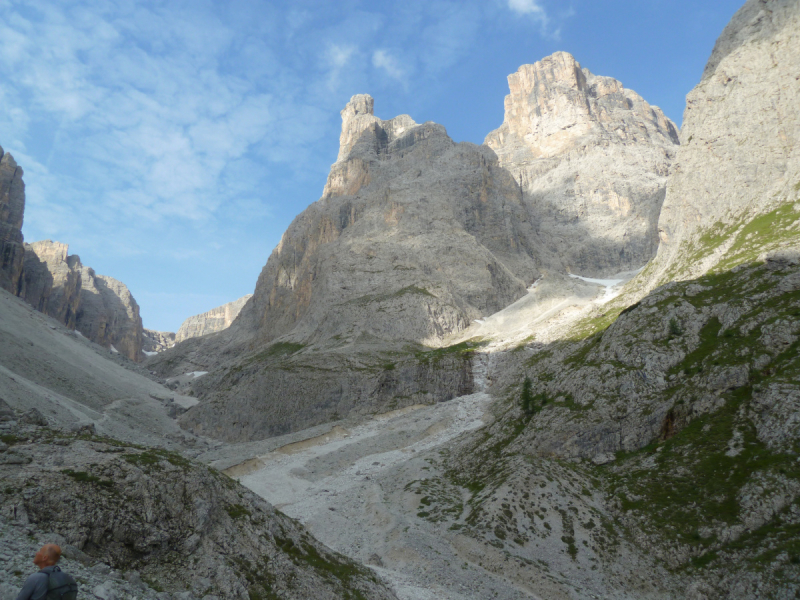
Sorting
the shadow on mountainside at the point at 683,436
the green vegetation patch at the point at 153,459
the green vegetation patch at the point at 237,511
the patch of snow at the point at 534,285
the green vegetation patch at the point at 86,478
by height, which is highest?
the patch of snow at the point at 534,285

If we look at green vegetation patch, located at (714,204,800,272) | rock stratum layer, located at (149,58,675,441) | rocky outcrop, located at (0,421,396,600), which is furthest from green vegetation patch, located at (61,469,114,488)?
rock stratum layer, located at (149,58,675,441)

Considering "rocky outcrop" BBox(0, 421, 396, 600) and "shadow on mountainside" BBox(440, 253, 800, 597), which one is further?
"shadow on mountainside" BBox(440, 253, 800, 597)

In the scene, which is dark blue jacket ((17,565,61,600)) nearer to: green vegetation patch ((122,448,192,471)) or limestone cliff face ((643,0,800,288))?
green vegetation patch ((122,448,192,471))

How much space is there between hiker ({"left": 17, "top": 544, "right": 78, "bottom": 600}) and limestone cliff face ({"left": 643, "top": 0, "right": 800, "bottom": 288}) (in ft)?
247

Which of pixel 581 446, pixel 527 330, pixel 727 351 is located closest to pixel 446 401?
pixel 527 330

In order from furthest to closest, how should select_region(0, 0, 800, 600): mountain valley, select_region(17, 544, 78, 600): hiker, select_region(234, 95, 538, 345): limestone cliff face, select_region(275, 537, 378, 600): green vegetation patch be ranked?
1. select_region(234, 95, 538, 345): limestone cliff face
2. select_region(275, 537, 378, 600): green vegetation patch
3. select_region(0, 0, 800, 600): mountain valley
4. select_region(17, 544, 78, 600): hiker

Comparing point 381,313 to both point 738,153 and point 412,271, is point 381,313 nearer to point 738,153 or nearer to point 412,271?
point 412,271

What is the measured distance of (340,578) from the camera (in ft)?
73.3

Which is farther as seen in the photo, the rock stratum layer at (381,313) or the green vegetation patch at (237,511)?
the rock stratum layer at (381,313)

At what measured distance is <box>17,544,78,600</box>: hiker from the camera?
10047 millimetres

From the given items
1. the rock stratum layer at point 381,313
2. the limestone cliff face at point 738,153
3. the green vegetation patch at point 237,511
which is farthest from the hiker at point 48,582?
the rock stratum layer at point 381,313

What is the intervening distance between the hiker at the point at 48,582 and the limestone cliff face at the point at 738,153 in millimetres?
75342

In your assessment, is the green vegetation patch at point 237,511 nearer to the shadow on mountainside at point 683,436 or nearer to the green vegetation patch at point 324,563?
the green vegetation patch at point 324,563

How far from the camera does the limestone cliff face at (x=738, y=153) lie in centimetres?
7312
